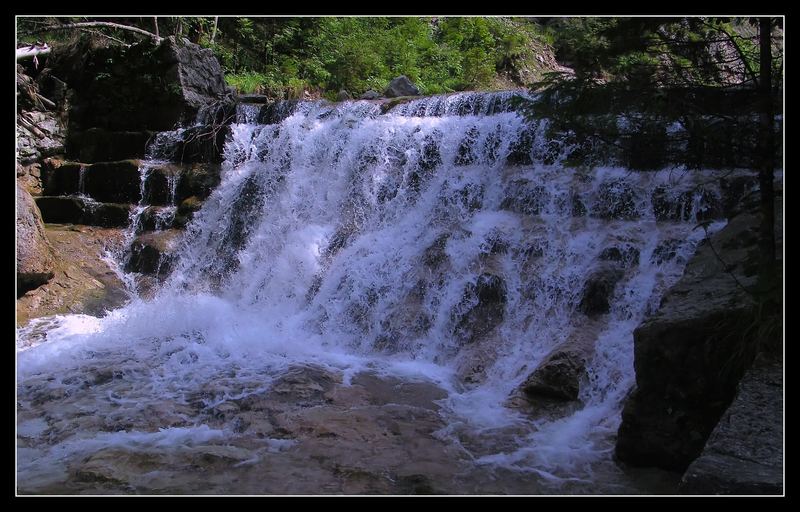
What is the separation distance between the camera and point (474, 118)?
11539 millimetres

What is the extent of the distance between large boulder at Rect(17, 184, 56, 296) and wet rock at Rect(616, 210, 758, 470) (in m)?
8.80

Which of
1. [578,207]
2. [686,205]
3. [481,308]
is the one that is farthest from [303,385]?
[686,205]

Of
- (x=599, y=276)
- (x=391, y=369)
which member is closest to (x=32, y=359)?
(x=391, y=369)

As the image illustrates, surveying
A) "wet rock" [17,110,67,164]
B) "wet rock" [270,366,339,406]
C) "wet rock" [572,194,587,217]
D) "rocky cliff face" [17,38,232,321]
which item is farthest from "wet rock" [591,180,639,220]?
"wet rock" [17,110,67,164]

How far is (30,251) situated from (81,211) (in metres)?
2.77

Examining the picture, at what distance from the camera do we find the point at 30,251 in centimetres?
976

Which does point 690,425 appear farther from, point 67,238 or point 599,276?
point 67,238

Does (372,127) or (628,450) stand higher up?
(372,127)

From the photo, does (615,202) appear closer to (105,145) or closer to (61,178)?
(105,145)

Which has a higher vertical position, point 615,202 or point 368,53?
point 368,53

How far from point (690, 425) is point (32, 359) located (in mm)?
7221

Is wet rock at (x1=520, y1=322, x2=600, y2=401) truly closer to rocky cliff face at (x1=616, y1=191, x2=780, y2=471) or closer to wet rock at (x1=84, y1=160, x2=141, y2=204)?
rocky cliff face at (x1=616, y1=191, x2=780, y2=471)

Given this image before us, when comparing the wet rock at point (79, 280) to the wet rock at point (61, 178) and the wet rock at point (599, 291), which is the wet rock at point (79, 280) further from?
the wet rock at point (599, 291)

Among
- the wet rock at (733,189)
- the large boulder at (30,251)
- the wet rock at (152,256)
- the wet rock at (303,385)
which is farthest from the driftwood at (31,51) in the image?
the wet rock at (733,189)
